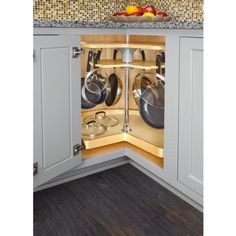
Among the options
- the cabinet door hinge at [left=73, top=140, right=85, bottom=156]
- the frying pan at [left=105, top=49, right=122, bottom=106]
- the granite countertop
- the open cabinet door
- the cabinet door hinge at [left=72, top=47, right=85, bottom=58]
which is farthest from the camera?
the frying pan at [left=105, top=49, right=122, bottom=106]

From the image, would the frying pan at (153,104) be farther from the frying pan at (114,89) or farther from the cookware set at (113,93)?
the frying pan at (114,89)

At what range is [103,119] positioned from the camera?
2523 mm

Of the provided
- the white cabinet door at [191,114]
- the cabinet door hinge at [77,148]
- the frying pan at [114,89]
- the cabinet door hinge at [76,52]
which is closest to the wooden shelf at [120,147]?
the cabinet door hinge at [77,148]

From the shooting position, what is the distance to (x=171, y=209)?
68.9 inches

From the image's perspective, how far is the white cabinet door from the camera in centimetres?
154

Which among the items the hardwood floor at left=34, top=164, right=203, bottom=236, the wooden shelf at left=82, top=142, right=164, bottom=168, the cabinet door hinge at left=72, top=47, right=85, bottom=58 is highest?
the cabinet door hinge at left=72, top=47, right=85, bottom=58

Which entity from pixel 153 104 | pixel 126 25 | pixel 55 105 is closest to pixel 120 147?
pixel 153 104

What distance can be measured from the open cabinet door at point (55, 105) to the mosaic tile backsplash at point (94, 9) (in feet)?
2.36

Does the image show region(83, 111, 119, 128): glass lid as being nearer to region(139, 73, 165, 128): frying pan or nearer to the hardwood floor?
region(139, 73, 165, 128): frying pan

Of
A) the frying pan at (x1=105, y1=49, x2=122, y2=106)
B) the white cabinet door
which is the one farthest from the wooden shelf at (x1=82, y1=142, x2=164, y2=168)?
the frying pan at (x1=105, y1=49, x2=122, y2=106)

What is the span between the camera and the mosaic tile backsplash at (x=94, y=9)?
2.31m

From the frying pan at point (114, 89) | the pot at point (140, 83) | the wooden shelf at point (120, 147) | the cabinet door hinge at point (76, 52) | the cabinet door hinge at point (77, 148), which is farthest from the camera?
the frying pan at point (114, 89)
